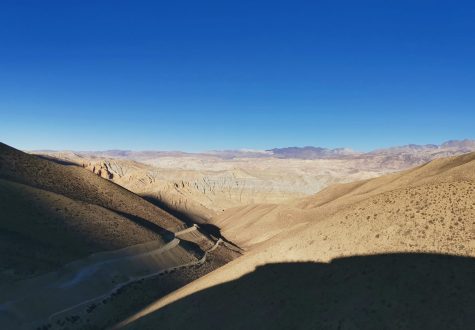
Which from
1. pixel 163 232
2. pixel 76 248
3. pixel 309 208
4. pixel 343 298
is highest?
pixel 309 208

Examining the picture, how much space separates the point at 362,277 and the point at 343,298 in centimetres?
201

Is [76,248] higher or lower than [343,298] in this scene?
lower

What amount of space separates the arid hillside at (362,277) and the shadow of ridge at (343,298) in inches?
2.3

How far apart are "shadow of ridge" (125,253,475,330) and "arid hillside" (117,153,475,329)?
58 mm

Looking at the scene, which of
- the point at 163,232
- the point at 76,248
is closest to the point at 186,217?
the point at 163,232

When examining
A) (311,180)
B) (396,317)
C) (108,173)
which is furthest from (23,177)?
(311,180)

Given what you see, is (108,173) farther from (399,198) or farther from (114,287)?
(399,198)

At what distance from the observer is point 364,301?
23.2m

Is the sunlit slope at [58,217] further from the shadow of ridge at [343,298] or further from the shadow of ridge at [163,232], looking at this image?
the shadow of ridge at [343,298]

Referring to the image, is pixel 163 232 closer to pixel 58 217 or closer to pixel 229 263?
pixel 58 217

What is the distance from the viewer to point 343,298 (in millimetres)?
24344

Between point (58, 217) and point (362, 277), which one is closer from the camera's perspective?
point (362, 277)

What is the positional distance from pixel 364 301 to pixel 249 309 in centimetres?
847

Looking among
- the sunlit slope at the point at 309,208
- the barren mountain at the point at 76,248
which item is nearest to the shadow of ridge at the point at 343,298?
the barren mountain at the point at 76,248
